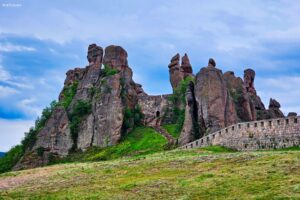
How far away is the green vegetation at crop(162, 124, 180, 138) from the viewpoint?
80.6 meters

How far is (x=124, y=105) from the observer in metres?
86.9

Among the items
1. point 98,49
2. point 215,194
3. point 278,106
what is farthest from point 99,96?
point 215,194

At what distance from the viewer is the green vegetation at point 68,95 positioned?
92812 mm

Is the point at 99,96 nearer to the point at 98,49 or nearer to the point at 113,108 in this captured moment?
the point at 113,108

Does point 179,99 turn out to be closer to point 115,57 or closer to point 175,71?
point 175,71

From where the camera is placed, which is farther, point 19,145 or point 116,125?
point 19,145

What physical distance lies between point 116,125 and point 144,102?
40.1 feet

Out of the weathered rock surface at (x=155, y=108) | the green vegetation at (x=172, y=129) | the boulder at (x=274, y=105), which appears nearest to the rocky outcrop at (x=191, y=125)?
the green vegetation at (x=172, y=129)

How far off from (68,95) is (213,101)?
33.4 metres

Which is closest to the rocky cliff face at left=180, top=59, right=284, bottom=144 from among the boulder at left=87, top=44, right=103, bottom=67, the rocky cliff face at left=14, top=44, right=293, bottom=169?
the rocky cliff face at left=14, top=44, right=293, bottom=169

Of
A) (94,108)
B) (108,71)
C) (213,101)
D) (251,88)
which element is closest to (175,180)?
(213,101)

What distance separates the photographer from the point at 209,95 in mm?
71875

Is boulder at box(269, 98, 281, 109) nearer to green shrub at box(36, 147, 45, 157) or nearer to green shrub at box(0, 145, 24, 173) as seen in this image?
green shrub at box(36, 147, 45, 157)

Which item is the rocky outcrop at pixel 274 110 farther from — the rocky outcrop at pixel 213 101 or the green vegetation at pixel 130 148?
the green vegetation at pixel 130 148
